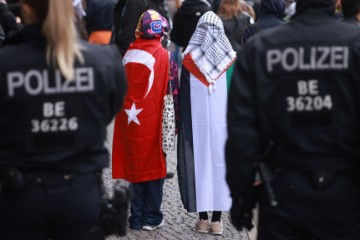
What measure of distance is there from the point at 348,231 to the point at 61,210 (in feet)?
4.42

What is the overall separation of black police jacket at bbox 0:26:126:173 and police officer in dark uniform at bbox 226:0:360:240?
65cm

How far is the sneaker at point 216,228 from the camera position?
698 centimetres

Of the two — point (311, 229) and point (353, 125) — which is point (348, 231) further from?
point (353, 125)

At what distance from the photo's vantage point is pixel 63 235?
3.79 m

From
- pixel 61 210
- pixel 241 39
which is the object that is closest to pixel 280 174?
pixel 61 210

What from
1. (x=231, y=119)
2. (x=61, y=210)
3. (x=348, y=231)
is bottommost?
(x=348, y=231)

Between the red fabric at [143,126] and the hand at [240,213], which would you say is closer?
the hand at [240,213]

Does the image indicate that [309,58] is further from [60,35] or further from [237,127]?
[60,35]

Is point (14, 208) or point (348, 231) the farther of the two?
point (348, 231)

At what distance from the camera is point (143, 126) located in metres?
6.89

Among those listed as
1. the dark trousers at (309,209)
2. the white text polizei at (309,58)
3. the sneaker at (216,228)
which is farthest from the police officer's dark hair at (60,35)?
the sneaker at (216,228)

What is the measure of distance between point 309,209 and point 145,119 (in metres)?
3.13

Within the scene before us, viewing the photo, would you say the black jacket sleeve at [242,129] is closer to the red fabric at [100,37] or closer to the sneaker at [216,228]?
the sneaker at [216,228]

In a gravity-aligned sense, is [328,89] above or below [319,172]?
above
